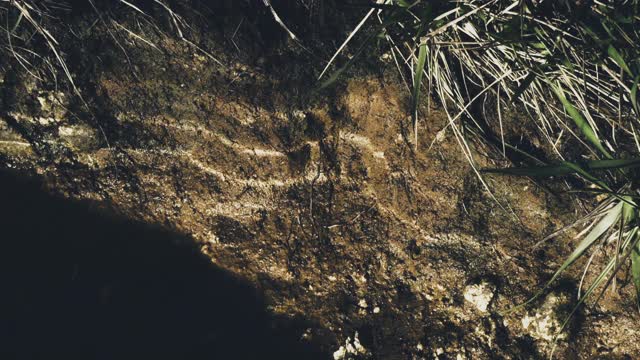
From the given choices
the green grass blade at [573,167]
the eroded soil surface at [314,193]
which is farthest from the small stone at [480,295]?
the green grass blade at [573,167]

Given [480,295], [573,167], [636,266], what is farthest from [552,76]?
[480,295]

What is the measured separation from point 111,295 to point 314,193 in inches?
23.1

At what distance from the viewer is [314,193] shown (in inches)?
52.8

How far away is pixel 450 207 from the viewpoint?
1360mm

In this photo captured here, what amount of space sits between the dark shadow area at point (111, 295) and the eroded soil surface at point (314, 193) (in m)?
0.04

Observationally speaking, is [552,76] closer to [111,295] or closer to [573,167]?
[573,167]

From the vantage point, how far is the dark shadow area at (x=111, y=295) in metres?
1.08

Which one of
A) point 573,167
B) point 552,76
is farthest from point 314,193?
point 552,76

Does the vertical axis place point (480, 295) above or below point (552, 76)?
below

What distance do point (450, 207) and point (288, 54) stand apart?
67 centimetres

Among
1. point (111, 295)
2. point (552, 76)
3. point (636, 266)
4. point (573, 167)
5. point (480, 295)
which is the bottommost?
point (636, 266)

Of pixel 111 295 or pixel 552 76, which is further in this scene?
pixel 552 76

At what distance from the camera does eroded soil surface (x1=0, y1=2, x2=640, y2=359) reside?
124cm

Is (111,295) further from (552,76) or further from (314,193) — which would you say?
(552,76)
